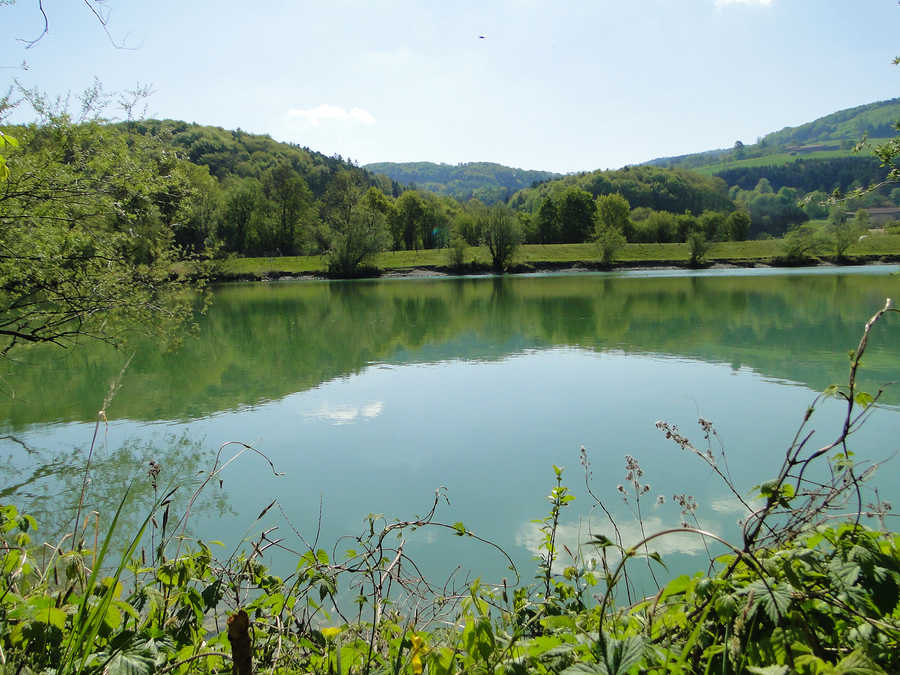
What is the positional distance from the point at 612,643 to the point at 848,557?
0.75 metres

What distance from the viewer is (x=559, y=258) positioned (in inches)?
3189

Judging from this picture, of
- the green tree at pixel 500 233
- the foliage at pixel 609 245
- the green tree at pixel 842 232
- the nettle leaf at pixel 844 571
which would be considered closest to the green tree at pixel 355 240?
the green tree at pixel 500 233

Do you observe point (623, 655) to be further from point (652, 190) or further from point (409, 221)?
point (652, 190)

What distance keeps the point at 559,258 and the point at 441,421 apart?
240 feet

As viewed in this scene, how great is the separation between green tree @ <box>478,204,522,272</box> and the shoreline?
5.55ft

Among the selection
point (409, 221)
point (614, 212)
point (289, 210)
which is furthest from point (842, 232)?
point (289, 210)

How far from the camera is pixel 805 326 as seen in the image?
22562 mm

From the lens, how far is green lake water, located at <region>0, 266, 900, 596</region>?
7031 mm

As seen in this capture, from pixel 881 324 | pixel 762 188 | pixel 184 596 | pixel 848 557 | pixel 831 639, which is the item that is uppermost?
pixel 762 188

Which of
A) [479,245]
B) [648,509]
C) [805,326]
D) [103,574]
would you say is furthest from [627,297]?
[479,245]

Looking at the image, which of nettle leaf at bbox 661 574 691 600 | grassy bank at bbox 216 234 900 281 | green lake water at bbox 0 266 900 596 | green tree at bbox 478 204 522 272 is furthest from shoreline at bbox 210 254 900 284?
nettle leaf at bbox 661 574 691 600

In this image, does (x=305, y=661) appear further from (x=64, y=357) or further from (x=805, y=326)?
(x=805, y=326)

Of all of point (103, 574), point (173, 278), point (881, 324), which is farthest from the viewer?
point (881, 324)

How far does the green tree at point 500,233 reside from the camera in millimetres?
72125
